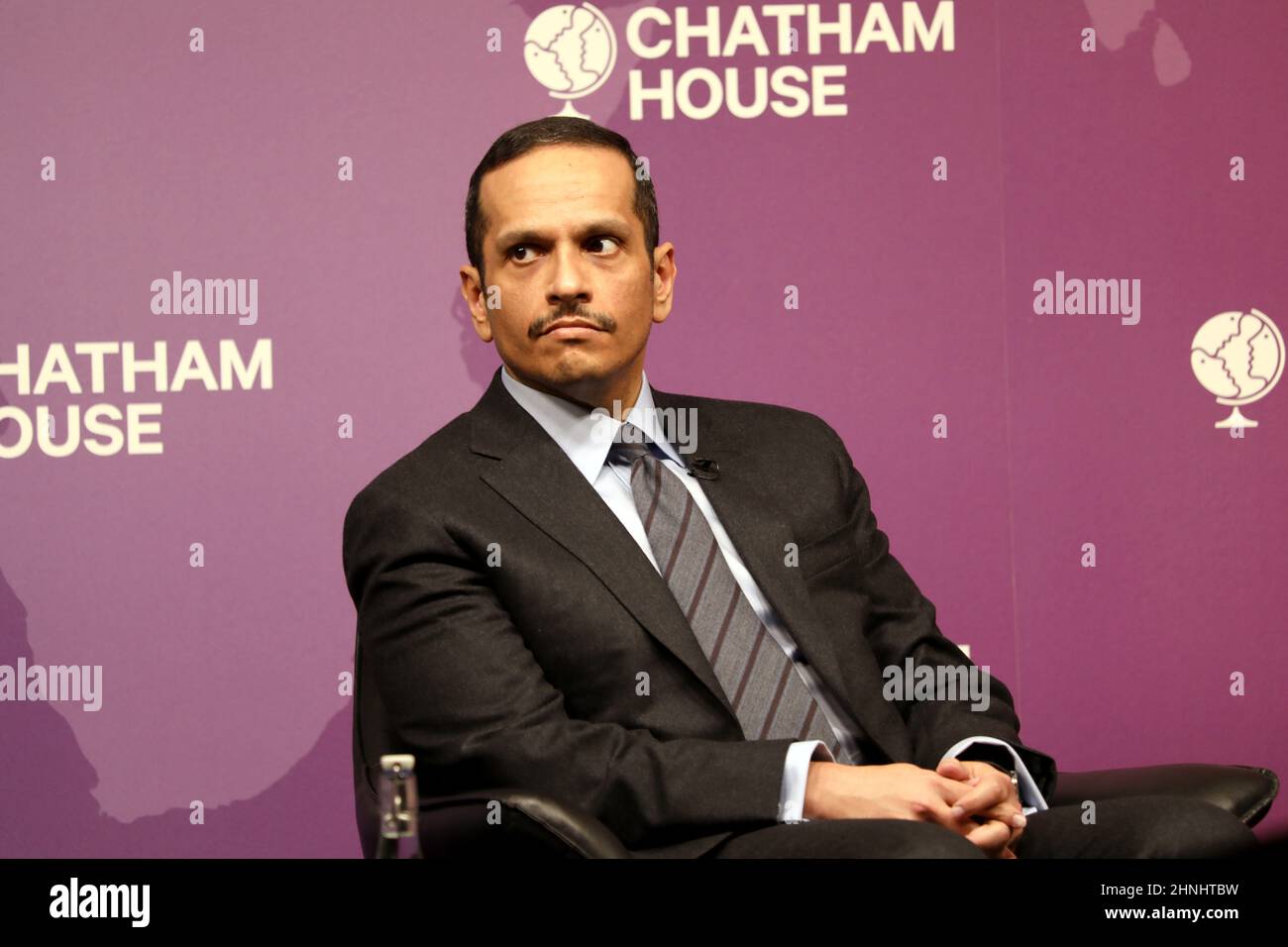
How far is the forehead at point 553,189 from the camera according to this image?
276cm

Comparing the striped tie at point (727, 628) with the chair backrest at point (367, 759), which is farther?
Result: the striped tie at point (727, 628)

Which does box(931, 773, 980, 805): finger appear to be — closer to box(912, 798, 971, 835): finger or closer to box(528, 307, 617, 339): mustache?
box(912, 798, 971, 835): finger

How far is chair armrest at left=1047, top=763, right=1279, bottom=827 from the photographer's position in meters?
2.56

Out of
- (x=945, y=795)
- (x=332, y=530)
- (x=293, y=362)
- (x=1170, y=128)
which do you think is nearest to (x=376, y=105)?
(x=293, y=362)

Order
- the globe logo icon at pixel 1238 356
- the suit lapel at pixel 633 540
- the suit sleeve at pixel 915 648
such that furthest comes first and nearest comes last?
the globe logo icon at pixel 1238 356 < the suit sleeve at pixel 915 648 < the suit lapel at pixel 633 540

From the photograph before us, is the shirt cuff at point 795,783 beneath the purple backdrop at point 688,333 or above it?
beneath

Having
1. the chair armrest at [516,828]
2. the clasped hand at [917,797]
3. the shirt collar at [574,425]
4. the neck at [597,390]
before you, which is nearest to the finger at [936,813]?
the clasped hand at [917,797]

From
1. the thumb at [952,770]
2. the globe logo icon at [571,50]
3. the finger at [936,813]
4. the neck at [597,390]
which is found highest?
the globe logo icon at [571,50]

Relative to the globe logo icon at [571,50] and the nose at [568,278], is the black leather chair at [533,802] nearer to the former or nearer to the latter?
the nose at [568,278]

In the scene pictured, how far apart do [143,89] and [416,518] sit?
1984 mm

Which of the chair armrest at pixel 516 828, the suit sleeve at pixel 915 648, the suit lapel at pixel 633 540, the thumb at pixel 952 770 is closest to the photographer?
the chair armrest at pixel 516 828

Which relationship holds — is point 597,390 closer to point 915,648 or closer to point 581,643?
point 581,643

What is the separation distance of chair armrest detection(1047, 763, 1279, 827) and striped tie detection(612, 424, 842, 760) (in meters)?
0.44
